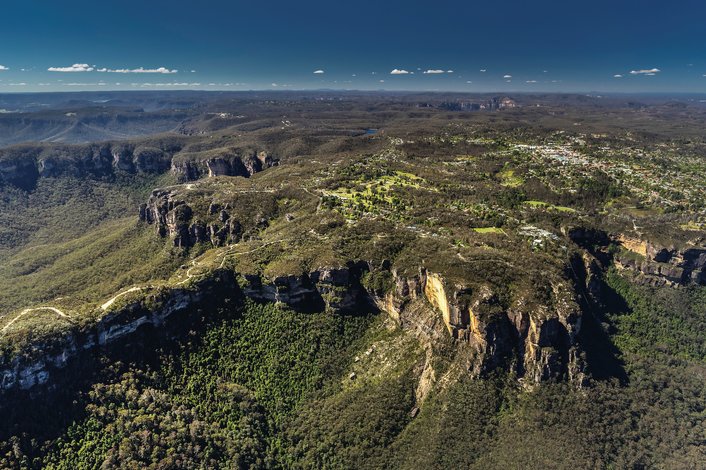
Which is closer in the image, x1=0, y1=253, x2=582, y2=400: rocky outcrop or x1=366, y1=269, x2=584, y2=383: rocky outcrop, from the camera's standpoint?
x1=0, y1=253, x2=582, y2=400: rocky outcrop

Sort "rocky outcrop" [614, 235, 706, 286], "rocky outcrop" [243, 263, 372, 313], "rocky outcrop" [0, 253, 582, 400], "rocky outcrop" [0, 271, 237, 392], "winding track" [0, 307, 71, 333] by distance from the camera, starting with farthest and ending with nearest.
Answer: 1. "rocky outcrop" [614, 235, 706, 286]
2. "rocky outcrop" [243, 263, 372, 313]
3. "winding track" [0, 307, 71, 333]
4. "rocky outcrop" [0, 253, 582, 400]
5. "rocky outcrop" [0, 271, 237, 392]

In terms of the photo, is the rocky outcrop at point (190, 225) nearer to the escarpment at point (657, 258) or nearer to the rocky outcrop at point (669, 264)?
the escarpment at point (657, 258)

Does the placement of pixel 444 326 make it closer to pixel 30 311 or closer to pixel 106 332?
pixel 106 332

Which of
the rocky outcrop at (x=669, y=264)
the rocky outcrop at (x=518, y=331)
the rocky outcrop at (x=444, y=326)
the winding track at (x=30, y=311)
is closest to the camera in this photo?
the rocky outcrop at (x=444, y=326)

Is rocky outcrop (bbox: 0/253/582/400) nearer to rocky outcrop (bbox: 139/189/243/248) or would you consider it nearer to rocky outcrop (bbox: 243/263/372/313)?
rocky outcrop (bbox: 243/263/372/313)

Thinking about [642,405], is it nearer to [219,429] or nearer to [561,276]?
[561,276]

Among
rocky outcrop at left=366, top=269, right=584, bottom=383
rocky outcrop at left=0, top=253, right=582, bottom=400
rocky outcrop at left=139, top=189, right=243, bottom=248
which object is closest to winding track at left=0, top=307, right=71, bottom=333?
rocky outcrop at left=0, top=253, right=582, bottom=400

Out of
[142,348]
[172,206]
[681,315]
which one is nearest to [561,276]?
[681,315]

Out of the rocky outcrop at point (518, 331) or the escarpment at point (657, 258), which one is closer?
the rocky outcrop at point (518, 331)

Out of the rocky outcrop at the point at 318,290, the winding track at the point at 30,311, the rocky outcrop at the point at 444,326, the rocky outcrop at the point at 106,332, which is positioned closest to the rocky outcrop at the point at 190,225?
the rocky outcrop at the point at 318,290
